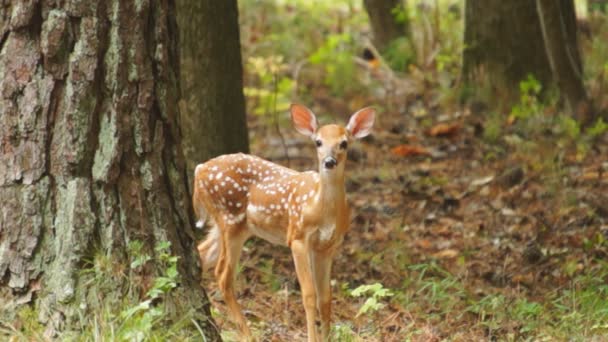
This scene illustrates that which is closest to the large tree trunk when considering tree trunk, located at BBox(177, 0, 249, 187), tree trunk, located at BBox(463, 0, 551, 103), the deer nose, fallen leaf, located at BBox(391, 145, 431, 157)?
the deer nose

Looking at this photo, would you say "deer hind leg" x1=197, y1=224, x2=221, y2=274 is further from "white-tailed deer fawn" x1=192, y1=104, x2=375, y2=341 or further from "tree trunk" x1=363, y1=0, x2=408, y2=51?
"tree trunk" x1=363, y1=0, x2=408, y2=51

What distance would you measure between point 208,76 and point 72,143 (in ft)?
9.78

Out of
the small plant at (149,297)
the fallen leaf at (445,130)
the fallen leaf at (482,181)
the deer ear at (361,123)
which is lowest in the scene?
the fallen leaf at (482,181)

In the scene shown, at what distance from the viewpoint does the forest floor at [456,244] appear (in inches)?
257

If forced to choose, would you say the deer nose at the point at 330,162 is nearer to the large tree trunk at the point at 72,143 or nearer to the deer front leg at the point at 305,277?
the deer front leg at the point at 305,277

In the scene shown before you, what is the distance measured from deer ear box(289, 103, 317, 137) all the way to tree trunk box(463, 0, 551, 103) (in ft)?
20.8

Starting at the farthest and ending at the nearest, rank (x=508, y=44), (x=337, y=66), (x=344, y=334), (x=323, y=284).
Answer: (x=337, y=66), (x=508, y=44), (x=323, y=284), (x=344, y=334)

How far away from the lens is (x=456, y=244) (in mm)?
8531

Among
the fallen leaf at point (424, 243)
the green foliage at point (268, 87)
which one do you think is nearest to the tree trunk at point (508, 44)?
the green foliage at point (268, 87)

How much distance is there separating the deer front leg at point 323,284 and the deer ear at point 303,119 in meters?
0.65

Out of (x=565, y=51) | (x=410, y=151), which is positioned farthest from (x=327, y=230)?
(x=565, y=51)

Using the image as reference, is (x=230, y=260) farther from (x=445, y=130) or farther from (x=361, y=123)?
(x=445, y=130)

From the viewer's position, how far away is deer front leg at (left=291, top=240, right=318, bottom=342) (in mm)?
5898

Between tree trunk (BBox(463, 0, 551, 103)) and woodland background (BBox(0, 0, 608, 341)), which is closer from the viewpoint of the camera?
woodland background (BBox(0, 0, 608, 341))
